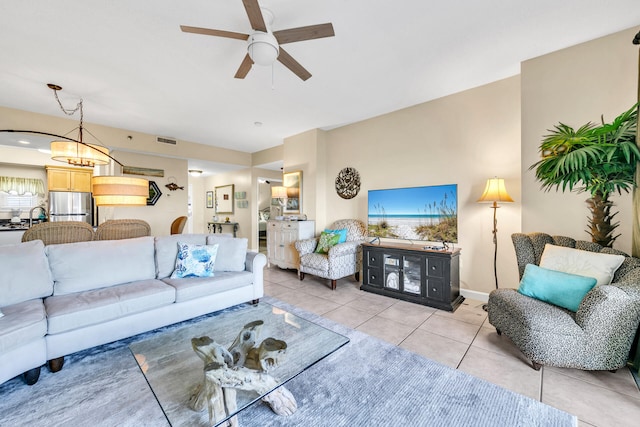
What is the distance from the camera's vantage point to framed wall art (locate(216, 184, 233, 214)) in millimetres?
7585

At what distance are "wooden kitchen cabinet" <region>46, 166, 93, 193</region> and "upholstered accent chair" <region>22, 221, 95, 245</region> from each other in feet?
12.5

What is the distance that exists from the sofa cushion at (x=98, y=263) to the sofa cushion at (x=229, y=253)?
2.18ft

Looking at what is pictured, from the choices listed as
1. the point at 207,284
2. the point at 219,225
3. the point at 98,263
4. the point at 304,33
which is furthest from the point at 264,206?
the point at 304,33

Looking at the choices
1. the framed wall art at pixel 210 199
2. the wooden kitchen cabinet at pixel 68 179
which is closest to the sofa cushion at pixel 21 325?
the wooden kitchen cabinet at pixel 68 179

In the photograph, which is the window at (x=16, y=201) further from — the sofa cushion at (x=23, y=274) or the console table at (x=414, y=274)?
the console table at (x=414, y=274)

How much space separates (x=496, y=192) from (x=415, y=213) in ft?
3.47

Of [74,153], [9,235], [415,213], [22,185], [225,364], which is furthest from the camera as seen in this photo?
[22,185]

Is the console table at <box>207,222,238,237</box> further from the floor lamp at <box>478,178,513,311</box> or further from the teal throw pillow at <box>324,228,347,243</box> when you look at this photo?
the floor lamp at <box>478,178,513,311</box>

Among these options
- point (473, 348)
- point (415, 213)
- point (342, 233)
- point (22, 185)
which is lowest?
point (473, 348)

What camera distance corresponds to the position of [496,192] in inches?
108

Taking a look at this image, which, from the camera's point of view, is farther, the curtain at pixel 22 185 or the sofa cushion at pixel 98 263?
the curtain at pixel 22 185

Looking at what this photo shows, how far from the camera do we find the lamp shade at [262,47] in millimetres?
1839

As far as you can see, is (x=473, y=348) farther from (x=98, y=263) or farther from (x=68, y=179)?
(x=68, y=179)

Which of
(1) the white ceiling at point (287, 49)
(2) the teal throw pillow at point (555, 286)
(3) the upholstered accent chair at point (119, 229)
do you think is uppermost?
(1) the white ceiling at point (287, 49)
